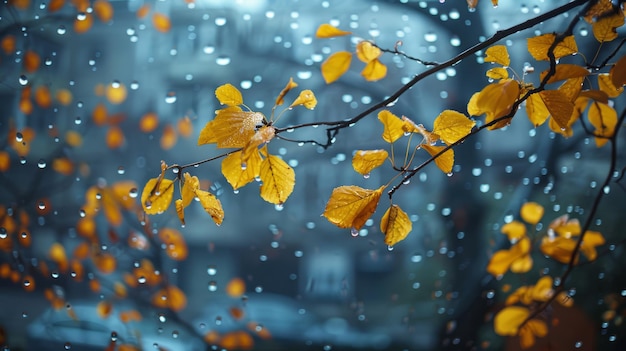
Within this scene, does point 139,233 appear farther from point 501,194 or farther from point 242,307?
point 501,194

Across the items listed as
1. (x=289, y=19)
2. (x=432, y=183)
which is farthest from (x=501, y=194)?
(x=289, y=19)

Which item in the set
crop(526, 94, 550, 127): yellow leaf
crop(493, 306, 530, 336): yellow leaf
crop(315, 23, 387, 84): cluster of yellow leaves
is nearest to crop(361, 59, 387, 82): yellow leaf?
crop(315, 23, 387, 84): cluster of yellow leaves

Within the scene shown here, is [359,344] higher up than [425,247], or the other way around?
[425,247]

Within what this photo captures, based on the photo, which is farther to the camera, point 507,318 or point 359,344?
point 359,344

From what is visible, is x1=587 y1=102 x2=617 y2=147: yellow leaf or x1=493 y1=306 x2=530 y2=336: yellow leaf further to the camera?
x1=493 y1=306 x2=530 y2=336: yellow leaf

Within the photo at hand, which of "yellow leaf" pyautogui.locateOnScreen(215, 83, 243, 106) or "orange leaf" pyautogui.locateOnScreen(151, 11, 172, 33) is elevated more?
"orange leaf" pyautogui.locateOnScreen(151, 11, 172, 33)

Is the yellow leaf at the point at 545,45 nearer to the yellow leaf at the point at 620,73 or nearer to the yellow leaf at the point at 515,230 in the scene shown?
the yellow leaf at the point at 620,73

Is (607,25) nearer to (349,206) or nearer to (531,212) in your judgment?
(349,206)

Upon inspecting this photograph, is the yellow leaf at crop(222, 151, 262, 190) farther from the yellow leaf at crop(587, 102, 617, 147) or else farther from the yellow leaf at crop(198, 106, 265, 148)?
the yellow leaf at crop(587, 102, 617, 147)
